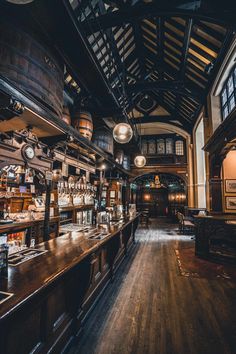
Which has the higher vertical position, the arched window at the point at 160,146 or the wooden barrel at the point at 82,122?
the arched window at the point at 160,146

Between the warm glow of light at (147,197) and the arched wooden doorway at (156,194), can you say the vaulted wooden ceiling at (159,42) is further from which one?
the warm glow of light at (147,197)

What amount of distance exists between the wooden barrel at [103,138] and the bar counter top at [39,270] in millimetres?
3820

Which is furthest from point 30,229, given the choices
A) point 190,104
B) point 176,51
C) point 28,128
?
point 190,104

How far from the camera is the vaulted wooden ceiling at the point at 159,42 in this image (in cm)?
338

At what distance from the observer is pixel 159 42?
694cm

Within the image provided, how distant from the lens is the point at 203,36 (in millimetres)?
5625

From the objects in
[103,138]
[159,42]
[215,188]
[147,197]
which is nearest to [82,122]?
[103,138]

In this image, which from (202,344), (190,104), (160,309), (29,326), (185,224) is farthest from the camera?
(190,104)

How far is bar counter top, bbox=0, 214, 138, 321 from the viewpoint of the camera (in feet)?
3.80

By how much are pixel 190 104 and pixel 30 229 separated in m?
9.24

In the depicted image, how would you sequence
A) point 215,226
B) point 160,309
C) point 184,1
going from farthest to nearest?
point 215,226
point 184,1
point 160,309

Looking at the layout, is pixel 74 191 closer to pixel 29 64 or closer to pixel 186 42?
pixel 29 64

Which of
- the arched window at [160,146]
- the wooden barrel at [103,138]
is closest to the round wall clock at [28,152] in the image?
the wooden barrel at [103,138]

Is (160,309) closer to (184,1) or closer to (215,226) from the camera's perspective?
(215,226)
